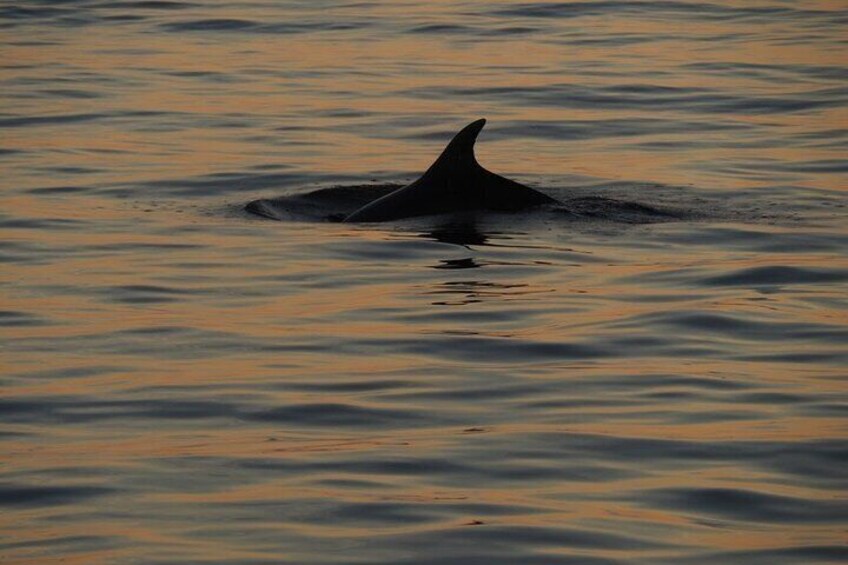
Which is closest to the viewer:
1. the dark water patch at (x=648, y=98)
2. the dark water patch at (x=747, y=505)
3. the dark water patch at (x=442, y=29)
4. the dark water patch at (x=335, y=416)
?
the dark water patch at (x=747, y=505)

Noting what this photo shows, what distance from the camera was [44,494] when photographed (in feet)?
22.9

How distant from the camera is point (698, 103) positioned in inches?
761

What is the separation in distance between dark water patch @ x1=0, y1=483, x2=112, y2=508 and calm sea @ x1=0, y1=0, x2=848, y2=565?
0.7 inches

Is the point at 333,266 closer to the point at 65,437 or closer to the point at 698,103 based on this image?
the point at 65,437

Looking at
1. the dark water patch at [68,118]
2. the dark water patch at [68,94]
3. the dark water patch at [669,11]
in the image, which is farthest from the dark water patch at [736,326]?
the dark water patch at [669,11]

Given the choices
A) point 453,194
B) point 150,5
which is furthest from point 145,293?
point 150,5

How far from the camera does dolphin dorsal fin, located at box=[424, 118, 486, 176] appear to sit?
12.4 metres

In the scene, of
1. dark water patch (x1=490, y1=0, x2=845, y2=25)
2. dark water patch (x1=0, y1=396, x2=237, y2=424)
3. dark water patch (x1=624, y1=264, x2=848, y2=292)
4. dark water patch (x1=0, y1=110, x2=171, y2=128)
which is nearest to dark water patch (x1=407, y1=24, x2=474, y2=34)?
dark water patch (x1=490, y1=0, x2=845, y2=25)

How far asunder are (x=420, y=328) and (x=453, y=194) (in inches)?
130

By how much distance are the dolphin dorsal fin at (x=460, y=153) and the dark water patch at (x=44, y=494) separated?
5794mm

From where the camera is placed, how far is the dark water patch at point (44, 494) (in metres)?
6.86

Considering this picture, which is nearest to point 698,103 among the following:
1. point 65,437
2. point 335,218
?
point 335,218

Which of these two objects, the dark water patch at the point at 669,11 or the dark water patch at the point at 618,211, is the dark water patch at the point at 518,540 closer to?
the dark water patch at the point at 618,211

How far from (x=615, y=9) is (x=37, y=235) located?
54.6 ft
